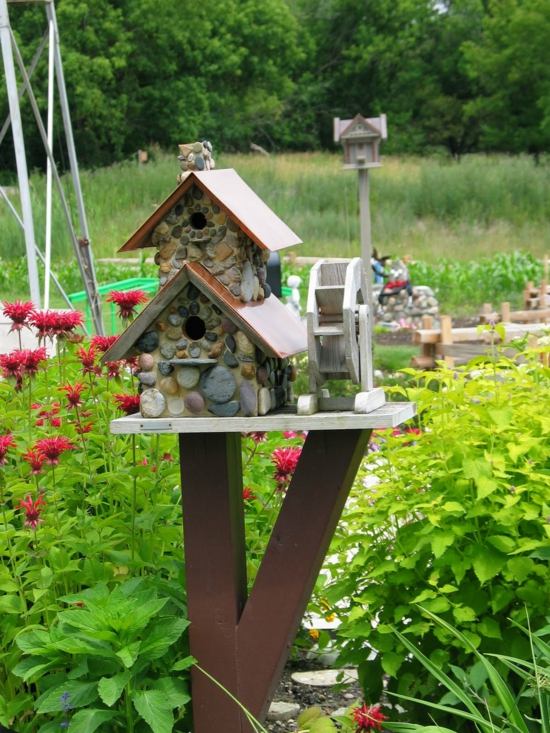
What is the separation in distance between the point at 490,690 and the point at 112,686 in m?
1.00

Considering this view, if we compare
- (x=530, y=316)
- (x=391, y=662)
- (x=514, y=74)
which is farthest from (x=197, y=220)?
(x=514, y=74)

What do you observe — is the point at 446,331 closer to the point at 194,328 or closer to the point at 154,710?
the point at 194,328

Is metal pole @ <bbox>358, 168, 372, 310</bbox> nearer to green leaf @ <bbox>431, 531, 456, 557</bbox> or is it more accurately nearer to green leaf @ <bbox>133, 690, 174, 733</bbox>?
green leaf @ <bbox>431, 531, 456, 557</bbox>

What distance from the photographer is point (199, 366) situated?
2707 mm

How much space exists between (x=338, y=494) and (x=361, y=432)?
0.17 meters

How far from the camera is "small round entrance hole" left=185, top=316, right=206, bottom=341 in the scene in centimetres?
276

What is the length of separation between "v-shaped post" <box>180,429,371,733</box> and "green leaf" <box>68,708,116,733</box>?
1.02ft

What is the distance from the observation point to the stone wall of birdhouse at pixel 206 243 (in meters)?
2.73

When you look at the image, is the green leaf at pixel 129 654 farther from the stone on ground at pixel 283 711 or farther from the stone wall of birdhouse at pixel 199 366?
the stone on ground at pixel 283 711

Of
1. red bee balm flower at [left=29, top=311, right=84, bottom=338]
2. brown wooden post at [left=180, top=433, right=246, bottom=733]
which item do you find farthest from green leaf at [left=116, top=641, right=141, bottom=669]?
red bee balm flower at [left=29, top=311, right=84, bottom=338]

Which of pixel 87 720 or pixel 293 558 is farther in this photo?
pixel 293 558

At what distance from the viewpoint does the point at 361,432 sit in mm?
2795

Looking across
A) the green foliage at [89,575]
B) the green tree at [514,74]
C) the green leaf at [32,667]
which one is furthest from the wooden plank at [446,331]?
the green tree at [514,74]

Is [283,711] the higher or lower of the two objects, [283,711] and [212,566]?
the lower
